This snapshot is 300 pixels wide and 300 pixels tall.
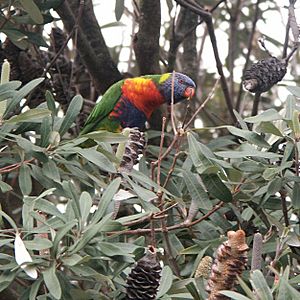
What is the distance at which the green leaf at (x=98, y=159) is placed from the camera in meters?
1.31

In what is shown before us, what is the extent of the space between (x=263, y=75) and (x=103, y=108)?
0.79 metres

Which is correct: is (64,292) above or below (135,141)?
below

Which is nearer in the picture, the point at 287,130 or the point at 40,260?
the point at 40,260

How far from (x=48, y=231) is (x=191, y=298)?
9.7 inches

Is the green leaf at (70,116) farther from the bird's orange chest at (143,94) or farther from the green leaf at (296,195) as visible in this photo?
the bird's orange chest at (143,94)

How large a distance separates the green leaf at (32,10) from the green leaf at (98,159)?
63cm

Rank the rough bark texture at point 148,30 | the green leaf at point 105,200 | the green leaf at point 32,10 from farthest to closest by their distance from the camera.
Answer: the rough bark texture at point 148,30 → the green leaf at point 32,10 → the green leaf at point 105,200

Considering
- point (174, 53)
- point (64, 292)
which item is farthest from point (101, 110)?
point (64, 292)

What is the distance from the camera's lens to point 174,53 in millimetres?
2213

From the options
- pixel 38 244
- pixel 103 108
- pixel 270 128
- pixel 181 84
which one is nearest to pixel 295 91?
pixel 270 128

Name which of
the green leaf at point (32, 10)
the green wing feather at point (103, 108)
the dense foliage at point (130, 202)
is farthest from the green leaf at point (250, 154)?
the green wing feather at point (103, 108)

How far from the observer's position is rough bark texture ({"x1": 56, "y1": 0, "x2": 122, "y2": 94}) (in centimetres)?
212

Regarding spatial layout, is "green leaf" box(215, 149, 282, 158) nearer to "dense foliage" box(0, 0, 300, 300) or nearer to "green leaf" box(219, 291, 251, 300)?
"dense foliage" box(0, 0, 300, 300)

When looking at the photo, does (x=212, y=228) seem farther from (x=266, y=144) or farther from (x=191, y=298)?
(x=191, y=298)
